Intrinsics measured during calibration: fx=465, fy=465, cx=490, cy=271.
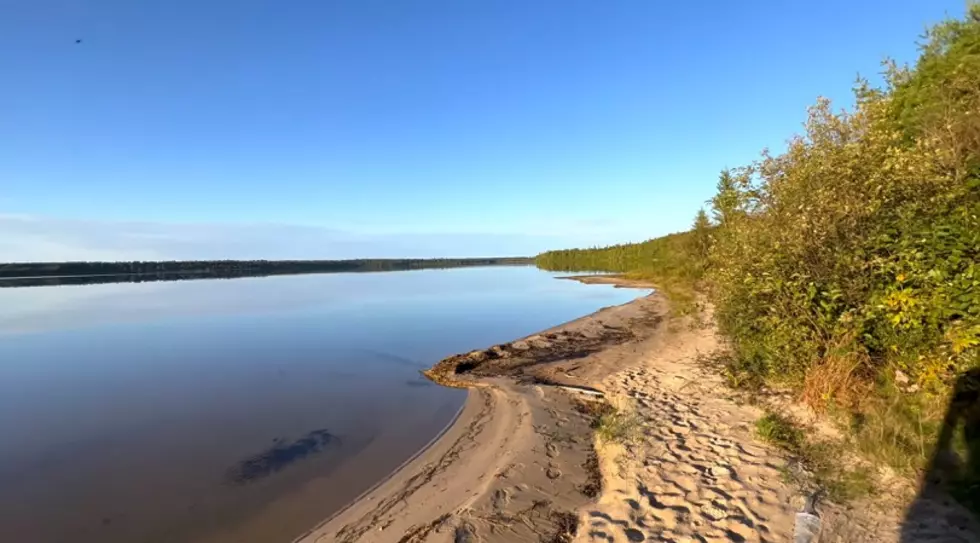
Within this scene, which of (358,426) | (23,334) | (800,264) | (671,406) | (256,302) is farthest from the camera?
(256,302)

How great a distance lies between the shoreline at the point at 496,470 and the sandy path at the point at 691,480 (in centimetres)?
65

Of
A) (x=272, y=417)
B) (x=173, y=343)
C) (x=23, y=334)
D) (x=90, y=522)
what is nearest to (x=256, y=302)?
(x=23, y=334)

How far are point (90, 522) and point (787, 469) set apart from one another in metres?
11.2

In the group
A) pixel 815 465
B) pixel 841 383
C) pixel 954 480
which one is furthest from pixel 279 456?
pixel 954 480

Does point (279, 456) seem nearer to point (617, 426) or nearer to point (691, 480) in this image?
point (617, 426)

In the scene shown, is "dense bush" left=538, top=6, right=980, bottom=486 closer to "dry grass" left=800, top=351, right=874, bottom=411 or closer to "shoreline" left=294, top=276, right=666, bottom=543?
"dry grass" left=800, top=351, right=874, bottom=411

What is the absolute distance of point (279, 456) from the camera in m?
10.3

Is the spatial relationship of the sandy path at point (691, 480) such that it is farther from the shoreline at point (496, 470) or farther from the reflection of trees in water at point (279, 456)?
the reflection of trees in water at point (279, 456)

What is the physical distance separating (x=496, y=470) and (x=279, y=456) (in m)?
5.28

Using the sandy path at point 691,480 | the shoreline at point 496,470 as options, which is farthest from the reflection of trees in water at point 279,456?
the sandy path at point 691,480

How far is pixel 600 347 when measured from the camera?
63.8 feet

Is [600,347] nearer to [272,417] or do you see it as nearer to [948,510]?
[272,417]

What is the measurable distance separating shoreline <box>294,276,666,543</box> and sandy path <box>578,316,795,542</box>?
2.14 ft

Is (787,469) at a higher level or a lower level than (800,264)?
lower
